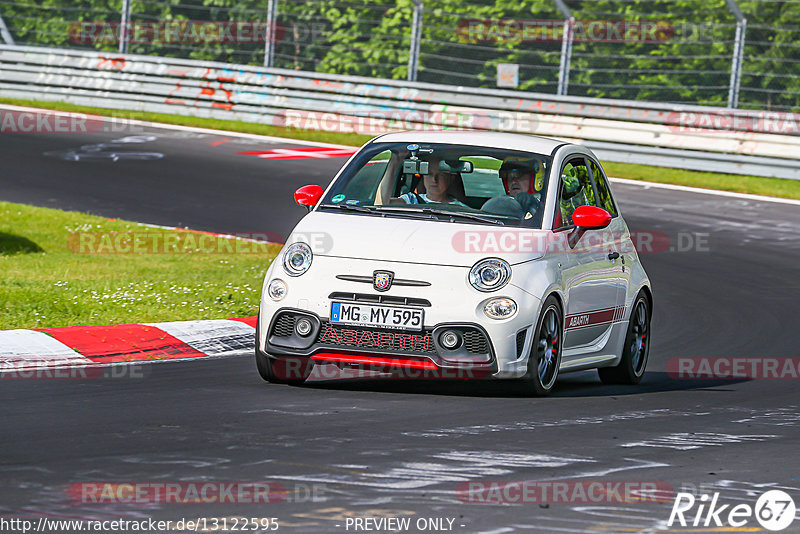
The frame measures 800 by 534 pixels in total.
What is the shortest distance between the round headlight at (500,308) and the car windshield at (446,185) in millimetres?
782

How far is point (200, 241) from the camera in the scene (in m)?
16.1

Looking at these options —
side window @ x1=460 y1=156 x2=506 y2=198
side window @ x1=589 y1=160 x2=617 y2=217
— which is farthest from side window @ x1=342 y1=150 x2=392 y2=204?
side window @ x1=589 y1=160 x2=617 y2=217

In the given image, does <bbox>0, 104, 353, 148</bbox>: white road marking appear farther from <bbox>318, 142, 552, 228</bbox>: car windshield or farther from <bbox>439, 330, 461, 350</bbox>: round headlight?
<bbox>439, 330, 461, 350</bbox>: round headlight

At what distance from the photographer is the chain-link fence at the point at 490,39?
76.2ft

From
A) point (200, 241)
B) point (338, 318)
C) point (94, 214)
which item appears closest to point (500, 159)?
point (338, 318)

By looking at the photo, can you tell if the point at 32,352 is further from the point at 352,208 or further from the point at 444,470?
the point at 444,470

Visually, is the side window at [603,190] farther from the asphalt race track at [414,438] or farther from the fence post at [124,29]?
the fence post at [124,29]

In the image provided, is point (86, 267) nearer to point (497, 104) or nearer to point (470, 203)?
point (470, 203)

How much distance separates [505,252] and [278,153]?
15618mm

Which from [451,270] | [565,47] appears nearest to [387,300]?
[451,270]

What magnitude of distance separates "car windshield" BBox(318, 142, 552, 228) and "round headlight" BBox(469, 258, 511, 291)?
2.11 ft

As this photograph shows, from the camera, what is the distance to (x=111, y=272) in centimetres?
1377

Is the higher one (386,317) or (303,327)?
(386,317)

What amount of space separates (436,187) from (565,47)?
14837 millimetres
